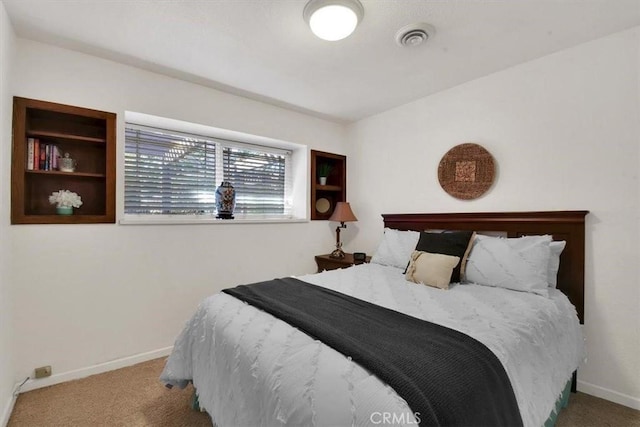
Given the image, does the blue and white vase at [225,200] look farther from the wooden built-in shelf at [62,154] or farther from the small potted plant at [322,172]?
the small potted plant at [322,172]

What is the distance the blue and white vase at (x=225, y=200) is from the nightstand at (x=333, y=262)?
1.17m

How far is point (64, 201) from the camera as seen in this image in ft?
6.91

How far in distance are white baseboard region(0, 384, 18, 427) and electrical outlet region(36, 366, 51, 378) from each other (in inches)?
4.4

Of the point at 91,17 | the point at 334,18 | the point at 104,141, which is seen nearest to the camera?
the point at 334,18

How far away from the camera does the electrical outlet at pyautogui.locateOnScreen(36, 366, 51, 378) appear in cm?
197

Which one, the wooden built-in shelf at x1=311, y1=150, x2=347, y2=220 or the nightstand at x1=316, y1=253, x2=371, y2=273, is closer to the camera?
the nightstand at x1=316, y1=253, x2=371, y2=273

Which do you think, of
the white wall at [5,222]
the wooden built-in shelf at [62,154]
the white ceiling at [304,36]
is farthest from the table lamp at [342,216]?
the white wall at [5,222]

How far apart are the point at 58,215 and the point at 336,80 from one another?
2402 mm

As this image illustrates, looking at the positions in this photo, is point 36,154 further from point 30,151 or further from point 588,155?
point 588,155

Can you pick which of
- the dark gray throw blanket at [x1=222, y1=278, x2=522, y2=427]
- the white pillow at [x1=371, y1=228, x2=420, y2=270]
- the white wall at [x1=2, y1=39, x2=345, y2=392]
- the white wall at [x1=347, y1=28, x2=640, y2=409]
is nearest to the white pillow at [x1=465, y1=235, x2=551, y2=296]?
the white wall at [x1=347, y1=28, x2=640, y2=409]

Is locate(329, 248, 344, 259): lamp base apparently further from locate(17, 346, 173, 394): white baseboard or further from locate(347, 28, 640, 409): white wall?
locate(17, 346, 173, 394): white baseboard

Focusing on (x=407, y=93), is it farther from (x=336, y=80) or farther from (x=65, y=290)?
(x=65, y=290)

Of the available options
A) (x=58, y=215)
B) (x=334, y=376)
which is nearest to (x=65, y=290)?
(x=58, y=215)

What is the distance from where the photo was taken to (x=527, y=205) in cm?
226
